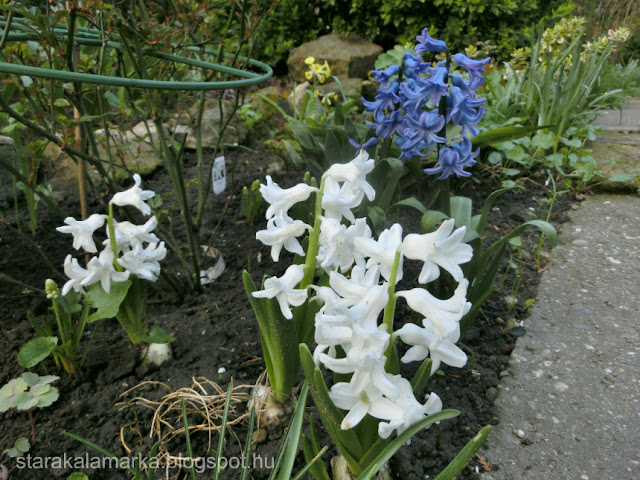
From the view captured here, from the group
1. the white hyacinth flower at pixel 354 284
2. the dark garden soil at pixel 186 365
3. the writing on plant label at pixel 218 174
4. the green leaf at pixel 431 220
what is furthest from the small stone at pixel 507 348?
the writing on plant label at pixel 218 174

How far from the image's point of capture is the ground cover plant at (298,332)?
0.95 meters

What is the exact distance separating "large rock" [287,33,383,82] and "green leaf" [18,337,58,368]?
458cm

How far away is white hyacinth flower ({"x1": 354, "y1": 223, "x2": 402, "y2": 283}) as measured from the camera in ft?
3.11

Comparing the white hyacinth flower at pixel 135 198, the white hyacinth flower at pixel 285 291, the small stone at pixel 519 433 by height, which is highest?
the white hyacinth flower at pixel 135 198

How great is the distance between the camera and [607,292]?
2.11 metres

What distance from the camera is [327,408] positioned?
3.30 feet

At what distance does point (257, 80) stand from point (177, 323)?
87 cm

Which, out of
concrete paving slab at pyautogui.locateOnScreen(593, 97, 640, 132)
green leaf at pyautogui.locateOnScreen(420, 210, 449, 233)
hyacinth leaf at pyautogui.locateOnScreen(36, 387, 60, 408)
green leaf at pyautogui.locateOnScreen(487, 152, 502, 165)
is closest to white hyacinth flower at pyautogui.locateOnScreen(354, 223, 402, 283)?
green leaf at pyautogui.locateOnScreen(420, 210, 449, 233)

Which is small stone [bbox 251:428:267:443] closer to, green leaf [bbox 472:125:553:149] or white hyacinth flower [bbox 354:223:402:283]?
white hyacinth flower [bbox 354:223:402:283]

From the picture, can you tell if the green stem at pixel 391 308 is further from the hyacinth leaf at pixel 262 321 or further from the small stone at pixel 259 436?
the small stone at pixel 259 436

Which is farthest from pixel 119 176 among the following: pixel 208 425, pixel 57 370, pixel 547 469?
pixel 547 469

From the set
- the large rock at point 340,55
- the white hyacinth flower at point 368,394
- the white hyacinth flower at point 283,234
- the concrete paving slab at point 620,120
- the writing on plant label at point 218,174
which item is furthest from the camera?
the large rock at point 340,55

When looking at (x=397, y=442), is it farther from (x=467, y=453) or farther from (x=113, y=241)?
(x=113, y=241)

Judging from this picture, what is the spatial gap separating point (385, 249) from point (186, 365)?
94cm
